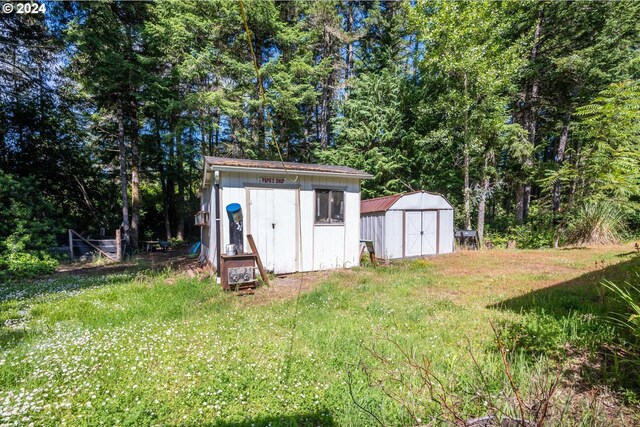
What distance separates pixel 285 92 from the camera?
42.7ft

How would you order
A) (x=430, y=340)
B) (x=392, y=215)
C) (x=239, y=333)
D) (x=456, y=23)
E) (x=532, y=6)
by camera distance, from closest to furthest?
1. (x=430, y=340)
2. (x=239, y=333)
3. (x=392, y=215)
4. (x=456, y=23)
5. (x=532, y=6)

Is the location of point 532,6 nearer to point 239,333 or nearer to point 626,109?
point 626,109

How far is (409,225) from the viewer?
10.2 metres

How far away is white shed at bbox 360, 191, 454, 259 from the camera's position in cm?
983

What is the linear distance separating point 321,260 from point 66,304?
5325 mm

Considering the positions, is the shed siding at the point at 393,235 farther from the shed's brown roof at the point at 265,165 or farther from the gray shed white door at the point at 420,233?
the shed's brown roof at the point at 265,165

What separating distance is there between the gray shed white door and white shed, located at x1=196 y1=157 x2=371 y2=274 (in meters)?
3.09

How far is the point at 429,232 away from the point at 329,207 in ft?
17.1

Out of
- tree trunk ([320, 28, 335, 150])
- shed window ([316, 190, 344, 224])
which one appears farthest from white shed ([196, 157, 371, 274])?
tree trunk ([320, 28, 335, 150])

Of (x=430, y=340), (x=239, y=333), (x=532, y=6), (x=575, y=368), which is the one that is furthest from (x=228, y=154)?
(x=532, y=6)

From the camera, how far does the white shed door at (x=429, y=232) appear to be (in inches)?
410

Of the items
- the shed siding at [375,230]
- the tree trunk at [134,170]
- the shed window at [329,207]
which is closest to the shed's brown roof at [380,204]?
the shed siding at [375,230]

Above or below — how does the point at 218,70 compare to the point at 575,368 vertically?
above

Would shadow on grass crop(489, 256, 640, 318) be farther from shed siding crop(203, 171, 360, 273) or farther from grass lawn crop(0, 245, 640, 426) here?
shed siding crop(203, 171, 360, 273)
